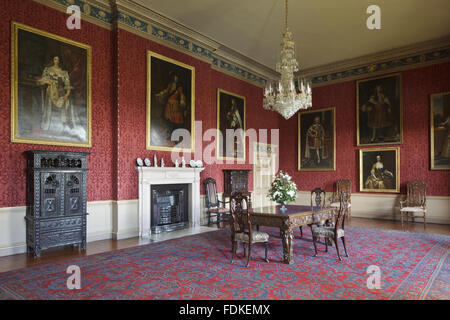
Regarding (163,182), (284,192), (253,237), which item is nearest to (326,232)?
(284,192)

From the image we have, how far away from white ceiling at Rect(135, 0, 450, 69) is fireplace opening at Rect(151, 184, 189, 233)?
4202 mm

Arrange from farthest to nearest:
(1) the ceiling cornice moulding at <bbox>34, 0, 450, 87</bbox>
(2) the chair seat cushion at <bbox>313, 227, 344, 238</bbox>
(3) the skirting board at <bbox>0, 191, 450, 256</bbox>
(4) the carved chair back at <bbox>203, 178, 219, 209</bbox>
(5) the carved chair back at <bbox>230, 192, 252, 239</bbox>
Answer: (4) the carved chair back at <bbox>203, 178, 219, 209</bbox>, (1) the ceiling cornice moulding at <bbox>34, 0, 450, 87</bbox>, (3) the skirting board at <bbox>0, 191, 450, 256</bbox>, (2) the chair seat cushion at <bbox>313, 227, 344, 238</bbox>, (5) the carved chair back at <bbox>230, 192, 252, 239</bbox>

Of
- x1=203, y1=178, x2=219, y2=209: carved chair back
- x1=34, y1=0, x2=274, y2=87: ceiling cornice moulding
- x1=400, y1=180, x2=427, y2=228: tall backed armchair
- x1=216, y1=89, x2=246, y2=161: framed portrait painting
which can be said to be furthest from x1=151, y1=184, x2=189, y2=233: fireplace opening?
x1=400, y1=180, x2=427, y2=228: tall backed armchair

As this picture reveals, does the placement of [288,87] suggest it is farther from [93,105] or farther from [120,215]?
[120,215]

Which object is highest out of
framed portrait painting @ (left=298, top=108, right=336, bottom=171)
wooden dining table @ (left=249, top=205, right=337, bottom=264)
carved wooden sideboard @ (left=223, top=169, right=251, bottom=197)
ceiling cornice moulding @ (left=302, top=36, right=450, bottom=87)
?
ceiling cornice moulding @ (left=302, top=36, right=450, bottom=87)

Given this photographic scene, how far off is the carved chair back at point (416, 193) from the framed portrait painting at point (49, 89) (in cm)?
866

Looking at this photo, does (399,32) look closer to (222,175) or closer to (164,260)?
(222,175)

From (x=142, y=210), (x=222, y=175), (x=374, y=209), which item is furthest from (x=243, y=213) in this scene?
(x=374, y=209)

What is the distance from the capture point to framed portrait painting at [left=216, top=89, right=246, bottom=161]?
374 inches

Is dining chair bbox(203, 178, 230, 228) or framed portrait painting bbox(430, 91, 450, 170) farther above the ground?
framed portrait painting bbox(430, 91, 450, 170)

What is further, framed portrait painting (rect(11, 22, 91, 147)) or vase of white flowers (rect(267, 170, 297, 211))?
vase of white flowers (rect(267, 170, 297, 211))

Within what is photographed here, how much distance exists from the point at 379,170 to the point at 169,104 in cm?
682

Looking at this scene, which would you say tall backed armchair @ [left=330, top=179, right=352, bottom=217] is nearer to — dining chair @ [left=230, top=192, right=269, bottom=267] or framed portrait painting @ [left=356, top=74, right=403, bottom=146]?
framed portrait painting @ [left=356, top=74, right=403, bottom=146]

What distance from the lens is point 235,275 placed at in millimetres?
4164
